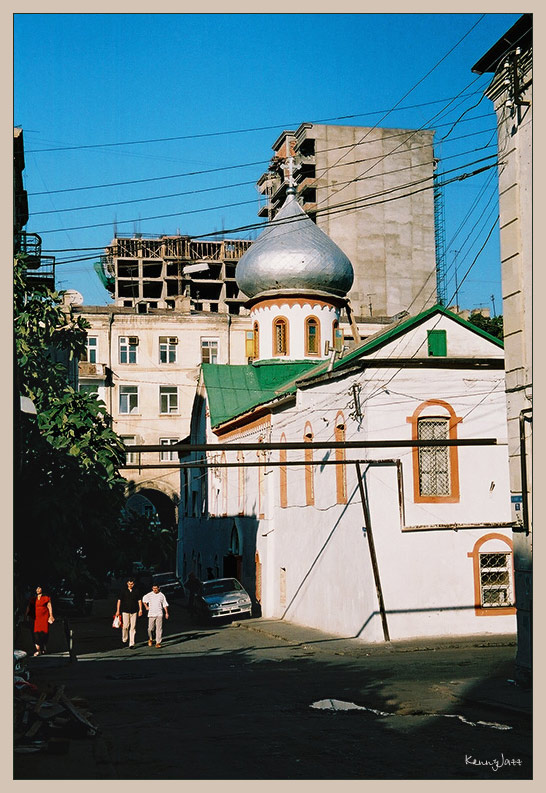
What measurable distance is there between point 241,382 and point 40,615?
75.2 feet

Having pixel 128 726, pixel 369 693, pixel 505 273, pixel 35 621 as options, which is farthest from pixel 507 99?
pixel 35 621

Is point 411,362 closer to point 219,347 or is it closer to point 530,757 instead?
point 530,757

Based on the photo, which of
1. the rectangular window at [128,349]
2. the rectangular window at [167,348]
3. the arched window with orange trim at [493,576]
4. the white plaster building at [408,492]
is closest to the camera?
the white plaster building at [408,492]

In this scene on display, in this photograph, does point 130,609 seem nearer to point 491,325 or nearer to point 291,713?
point 291,713

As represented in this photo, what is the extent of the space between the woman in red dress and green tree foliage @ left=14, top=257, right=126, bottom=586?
1.83 metres

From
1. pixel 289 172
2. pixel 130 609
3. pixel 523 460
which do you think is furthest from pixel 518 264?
pixel 289 172

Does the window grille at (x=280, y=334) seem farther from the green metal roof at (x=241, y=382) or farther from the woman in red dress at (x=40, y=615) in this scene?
the woman in red dress at (x=40, y=615)

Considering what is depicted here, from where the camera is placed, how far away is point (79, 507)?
63.7ft

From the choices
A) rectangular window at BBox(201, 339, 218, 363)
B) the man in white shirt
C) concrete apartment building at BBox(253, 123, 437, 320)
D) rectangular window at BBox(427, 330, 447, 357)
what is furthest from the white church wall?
the man in white shirt

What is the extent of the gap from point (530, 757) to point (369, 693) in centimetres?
613

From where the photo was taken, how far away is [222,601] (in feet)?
111

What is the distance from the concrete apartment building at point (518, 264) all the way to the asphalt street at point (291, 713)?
78.6 inches

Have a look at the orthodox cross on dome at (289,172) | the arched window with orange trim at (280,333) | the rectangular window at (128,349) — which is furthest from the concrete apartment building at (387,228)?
the arched window with orange trim at (280,333)

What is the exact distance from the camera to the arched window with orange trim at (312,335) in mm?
43188
